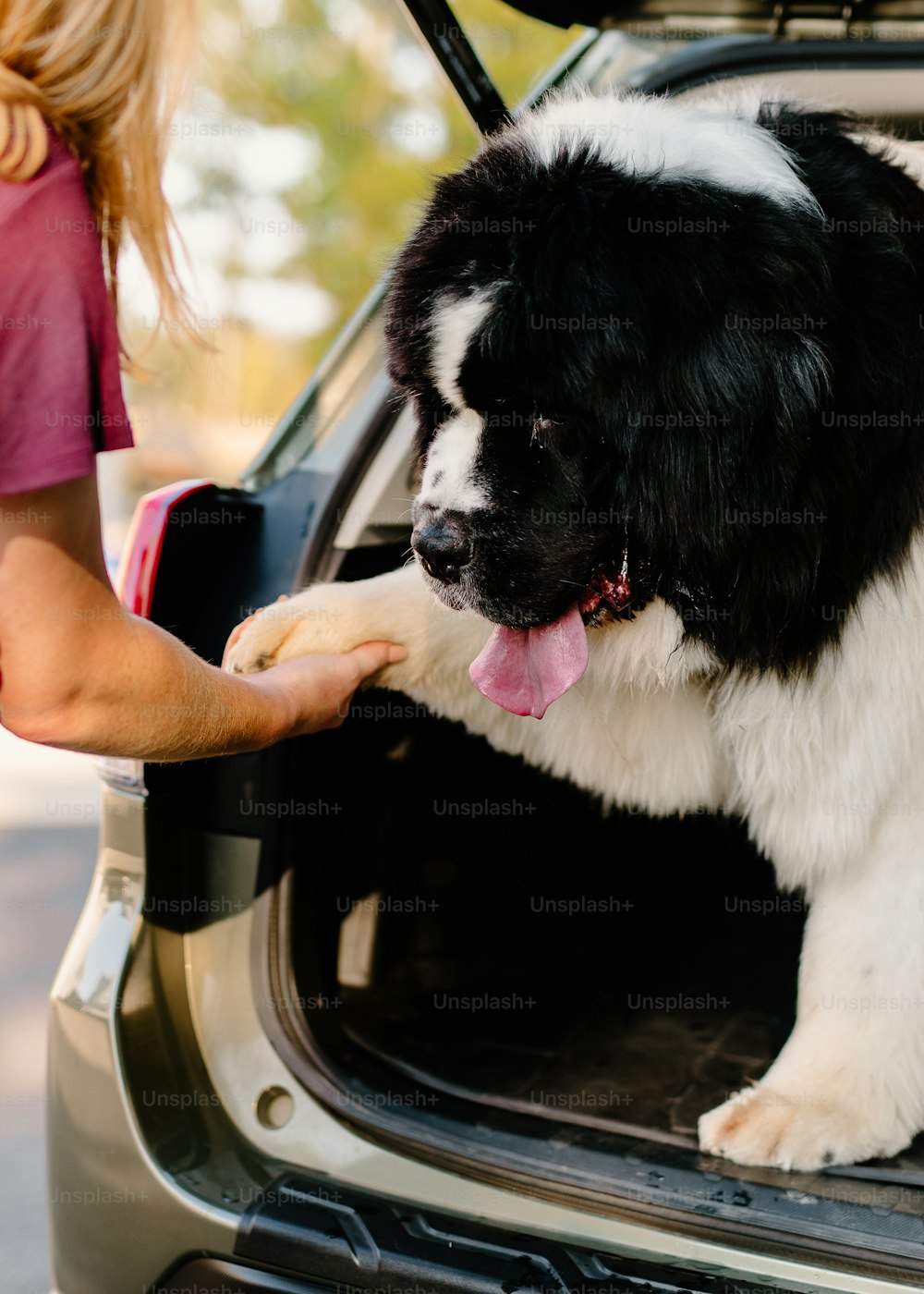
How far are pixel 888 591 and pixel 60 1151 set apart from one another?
→ 61.6 inches

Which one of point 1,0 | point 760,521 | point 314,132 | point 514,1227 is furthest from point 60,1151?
point 314,132

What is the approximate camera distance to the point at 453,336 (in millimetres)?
1786

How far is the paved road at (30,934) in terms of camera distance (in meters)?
2.79

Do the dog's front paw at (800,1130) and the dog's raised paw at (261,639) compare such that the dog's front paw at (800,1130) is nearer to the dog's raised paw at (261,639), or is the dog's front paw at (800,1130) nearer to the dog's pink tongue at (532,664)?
the dog's pink tongue at (532,664)

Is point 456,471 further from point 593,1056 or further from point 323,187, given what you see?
point 323,187

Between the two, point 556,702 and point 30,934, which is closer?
point 556,702

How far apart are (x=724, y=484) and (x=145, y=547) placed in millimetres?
916

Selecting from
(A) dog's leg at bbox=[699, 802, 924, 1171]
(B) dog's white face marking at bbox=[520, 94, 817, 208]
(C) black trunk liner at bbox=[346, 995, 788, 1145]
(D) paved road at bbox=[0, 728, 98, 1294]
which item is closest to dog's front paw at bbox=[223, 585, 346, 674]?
(C) black trunk liner at bbox=[346, 995, 788, 1145]

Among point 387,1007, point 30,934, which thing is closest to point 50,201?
point 387,1007

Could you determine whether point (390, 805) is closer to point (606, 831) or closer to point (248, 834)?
point (248, 834)

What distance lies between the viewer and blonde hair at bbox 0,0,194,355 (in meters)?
1.20

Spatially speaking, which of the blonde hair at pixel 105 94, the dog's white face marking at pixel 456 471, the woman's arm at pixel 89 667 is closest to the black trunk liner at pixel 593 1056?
the woman's arm at pixel 89 667

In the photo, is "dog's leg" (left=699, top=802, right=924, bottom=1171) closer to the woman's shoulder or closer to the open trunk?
the open trunk

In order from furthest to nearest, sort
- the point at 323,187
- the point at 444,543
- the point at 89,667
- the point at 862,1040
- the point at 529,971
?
the point at 323,187, the point at 529,971, the point at 862,1040, the point at 444,543, the point at 89,667
